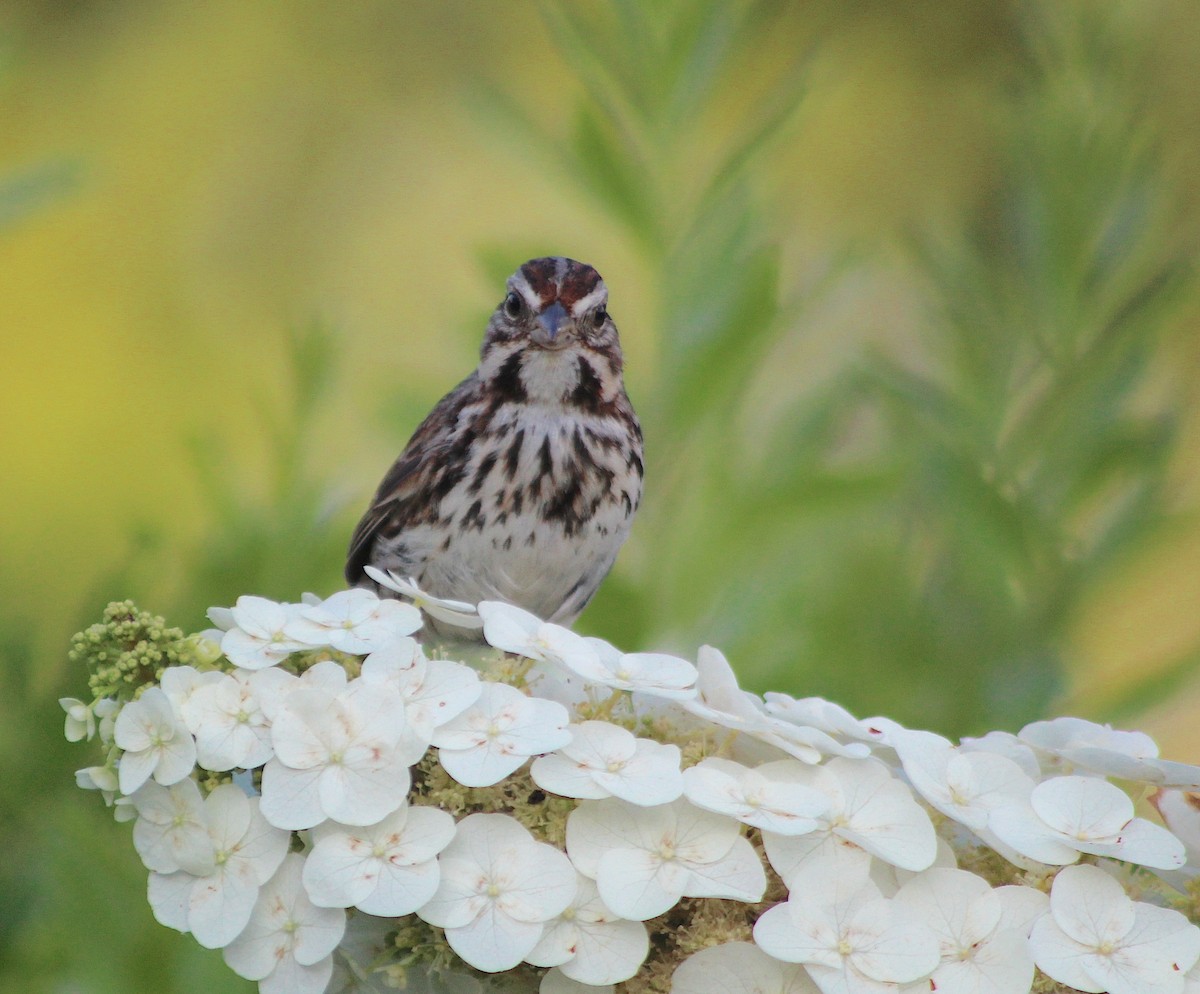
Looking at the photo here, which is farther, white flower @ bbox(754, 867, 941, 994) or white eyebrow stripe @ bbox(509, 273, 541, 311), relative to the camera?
white eyebrow stripe @ bbox(509, 273, 541, 311)

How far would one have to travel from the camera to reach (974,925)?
507mm

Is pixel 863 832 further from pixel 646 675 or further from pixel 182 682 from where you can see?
pixel 182 682

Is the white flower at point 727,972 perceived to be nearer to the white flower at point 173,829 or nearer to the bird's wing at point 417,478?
the white flower at point 173,829

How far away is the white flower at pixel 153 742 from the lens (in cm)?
51

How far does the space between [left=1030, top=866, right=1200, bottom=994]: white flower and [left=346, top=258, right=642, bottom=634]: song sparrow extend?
0.49 metres

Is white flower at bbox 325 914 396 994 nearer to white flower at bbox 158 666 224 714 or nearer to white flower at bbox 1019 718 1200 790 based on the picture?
white flower at bbox 158 666 224 714

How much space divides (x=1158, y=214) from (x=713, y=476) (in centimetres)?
37

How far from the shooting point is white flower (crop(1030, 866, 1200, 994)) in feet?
1.61

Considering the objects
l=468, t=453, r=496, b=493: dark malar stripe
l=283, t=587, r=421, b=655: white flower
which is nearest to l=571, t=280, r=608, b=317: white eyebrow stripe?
l=468, t=453, r=496, b=493: dark malar stripe

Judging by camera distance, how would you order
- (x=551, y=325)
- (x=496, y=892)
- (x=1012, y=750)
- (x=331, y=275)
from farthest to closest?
1. (x=331, y=275)
2. (x=551, y=325)
3. (x=1012, y=750)
4. (x=496, y=892)

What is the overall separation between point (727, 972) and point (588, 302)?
0.53 metres

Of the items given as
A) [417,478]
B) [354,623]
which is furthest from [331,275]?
[354,623]

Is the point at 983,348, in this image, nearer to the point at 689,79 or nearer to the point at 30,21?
the point at 689,79

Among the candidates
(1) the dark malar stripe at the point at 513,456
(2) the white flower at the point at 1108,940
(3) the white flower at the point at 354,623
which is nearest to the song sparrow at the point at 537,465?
(1) the dark malar stripe at the point at 513,456
